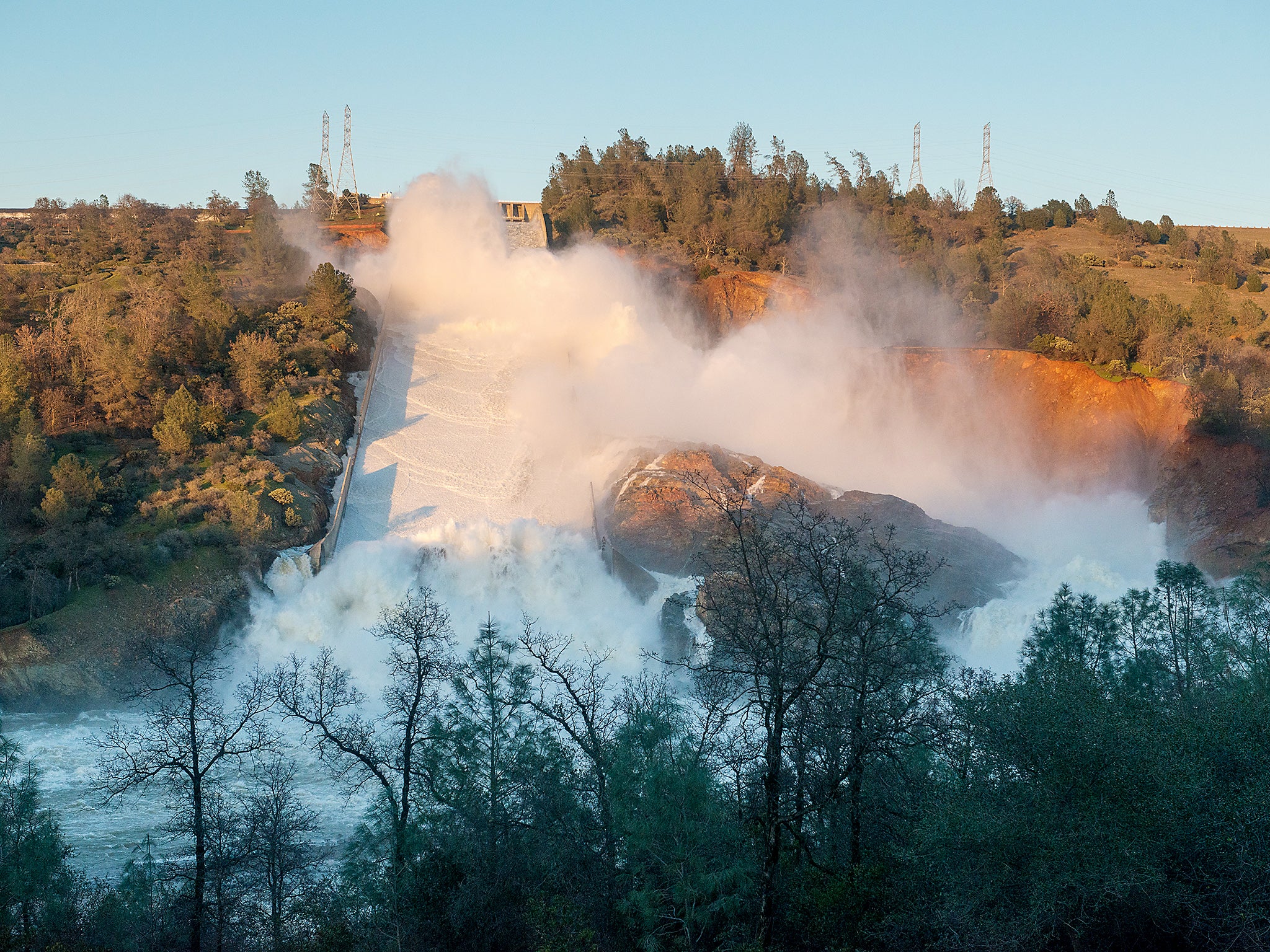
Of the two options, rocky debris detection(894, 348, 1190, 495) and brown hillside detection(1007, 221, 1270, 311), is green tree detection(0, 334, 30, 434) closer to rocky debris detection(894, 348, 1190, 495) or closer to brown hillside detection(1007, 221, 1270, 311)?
rocky debris detection(894, 348, 1190, 495)

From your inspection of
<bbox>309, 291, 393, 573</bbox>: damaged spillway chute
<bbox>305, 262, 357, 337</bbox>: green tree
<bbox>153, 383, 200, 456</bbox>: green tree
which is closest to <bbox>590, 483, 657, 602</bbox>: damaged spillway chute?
<bbox>309, 291, 393, 573</bbox>: damaged spillway chute

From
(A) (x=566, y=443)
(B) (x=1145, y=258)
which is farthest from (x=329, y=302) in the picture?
(B) (x=1145, y=258)

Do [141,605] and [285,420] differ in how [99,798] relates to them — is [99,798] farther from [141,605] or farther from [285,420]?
[285,420]

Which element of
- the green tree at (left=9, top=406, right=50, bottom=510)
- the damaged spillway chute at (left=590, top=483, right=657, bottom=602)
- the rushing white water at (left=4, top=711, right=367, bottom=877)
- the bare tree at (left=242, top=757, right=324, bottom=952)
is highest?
the green tree at (left=9, top=406, right=50, bottom=510)

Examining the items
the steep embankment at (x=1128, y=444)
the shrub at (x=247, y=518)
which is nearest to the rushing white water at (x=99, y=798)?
the shrub at (x=247, y=518)

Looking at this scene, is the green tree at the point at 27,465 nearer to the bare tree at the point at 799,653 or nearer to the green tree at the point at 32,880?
the green tree at the point at 32,880

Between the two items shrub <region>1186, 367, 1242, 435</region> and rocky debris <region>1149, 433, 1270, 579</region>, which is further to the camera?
shrub <region>1186, 367, 1242, 435</region>
